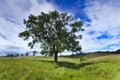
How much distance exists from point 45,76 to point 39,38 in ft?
69.9

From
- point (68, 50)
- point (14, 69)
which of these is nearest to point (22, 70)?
point (14, 69)

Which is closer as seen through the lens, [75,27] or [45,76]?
[45,76]

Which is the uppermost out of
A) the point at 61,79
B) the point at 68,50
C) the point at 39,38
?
the point at 39,38

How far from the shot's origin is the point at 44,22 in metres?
54.5

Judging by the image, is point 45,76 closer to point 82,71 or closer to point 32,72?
point 32,72

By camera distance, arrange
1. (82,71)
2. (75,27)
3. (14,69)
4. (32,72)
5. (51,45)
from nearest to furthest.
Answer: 1. (32,72)
2. (14,69)
3. (82,71)
4. (51,45)
5. (75,27)

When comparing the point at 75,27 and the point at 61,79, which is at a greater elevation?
the point at 75,27

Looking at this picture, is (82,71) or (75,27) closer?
(82,71)

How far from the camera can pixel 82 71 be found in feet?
137

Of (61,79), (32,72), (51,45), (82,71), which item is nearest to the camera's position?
(61,79)

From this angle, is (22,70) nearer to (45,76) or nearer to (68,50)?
(45,76)

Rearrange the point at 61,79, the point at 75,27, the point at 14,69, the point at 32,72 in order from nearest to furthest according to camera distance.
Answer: the point at 61,79, the point at 32,72, the point at 14,69, the point at 75,27

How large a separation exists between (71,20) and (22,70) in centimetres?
2233

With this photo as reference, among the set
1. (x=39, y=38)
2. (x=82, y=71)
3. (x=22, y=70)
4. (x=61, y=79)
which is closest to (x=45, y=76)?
(x=61, y=79)
